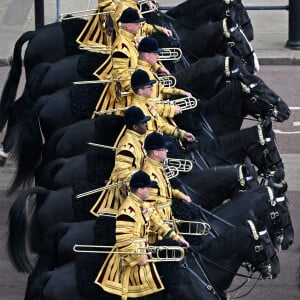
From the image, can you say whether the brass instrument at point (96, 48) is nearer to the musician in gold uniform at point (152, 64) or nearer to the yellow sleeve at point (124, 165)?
the musician in gold uniform at point (152, 64)

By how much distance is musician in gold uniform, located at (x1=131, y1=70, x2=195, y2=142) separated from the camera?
45.2 ft

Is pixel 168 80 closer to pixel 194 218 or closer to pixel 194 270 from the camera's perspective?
pixel 194 218

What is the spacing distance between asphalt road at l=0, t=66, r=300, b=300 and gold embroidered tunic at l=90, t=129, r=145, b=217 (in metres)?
1.63

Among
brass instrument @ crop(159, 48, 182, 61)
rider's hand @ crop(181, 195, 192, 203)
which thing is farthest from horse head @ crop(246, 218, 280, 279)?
brass instrument @ crop(159, 48, 182, 61)

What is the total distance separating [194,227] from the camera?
12453 mm

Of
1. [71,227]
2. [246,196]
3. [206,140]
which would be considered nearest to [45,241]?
[71,227]

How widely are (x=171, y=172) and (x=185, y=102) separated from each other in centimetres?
185

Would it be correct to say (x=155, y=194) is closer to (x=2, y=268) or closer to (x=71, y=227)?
(x=71, y=227)

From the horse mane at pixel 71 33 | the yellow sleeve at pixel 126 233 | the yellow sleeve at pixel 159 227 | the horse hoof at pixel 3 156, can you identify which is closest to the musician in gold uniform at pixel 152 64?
the horse mane at pixel 71 33

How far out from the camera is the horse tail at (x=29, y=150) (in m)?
15.8

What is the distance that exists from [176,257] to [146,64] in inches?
136

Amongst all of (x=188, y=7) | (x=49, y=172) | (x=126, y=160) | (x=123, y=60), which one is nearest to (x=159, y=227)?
(x=126, y=160)

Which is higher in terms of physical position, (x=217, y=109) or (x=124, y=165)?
(x=124, y=165)

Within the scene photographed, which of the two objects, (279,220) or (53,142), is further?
(53,142)
